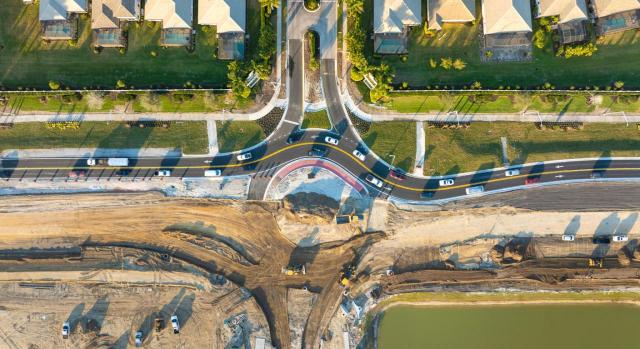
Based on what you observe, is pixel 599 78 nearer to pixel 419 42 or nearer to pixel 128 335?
pixel 419 42

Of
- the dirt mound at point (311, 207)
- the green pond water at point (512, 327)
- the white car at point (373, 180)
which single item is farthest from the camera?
the green pond water at point (512, 327)

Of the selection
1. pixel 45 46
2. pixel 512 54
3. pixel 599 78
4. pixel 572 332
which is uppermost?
pixel 45 46

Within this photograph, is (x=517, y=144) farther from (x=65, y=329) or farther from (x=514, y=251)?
(x=65, y=329)

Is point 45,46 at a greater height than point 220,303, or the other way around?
point 45,46

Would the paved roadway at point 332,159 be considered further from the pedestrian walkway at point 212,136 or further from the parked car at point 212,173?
the pedestrian walkway at point 212,136

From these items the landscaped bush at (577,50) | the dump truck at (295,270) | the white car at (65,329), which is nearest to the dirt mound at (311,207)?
the dump truck at (295,270)

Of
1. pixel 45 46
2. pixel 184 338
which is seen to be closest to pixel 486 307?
pixel 184 338
